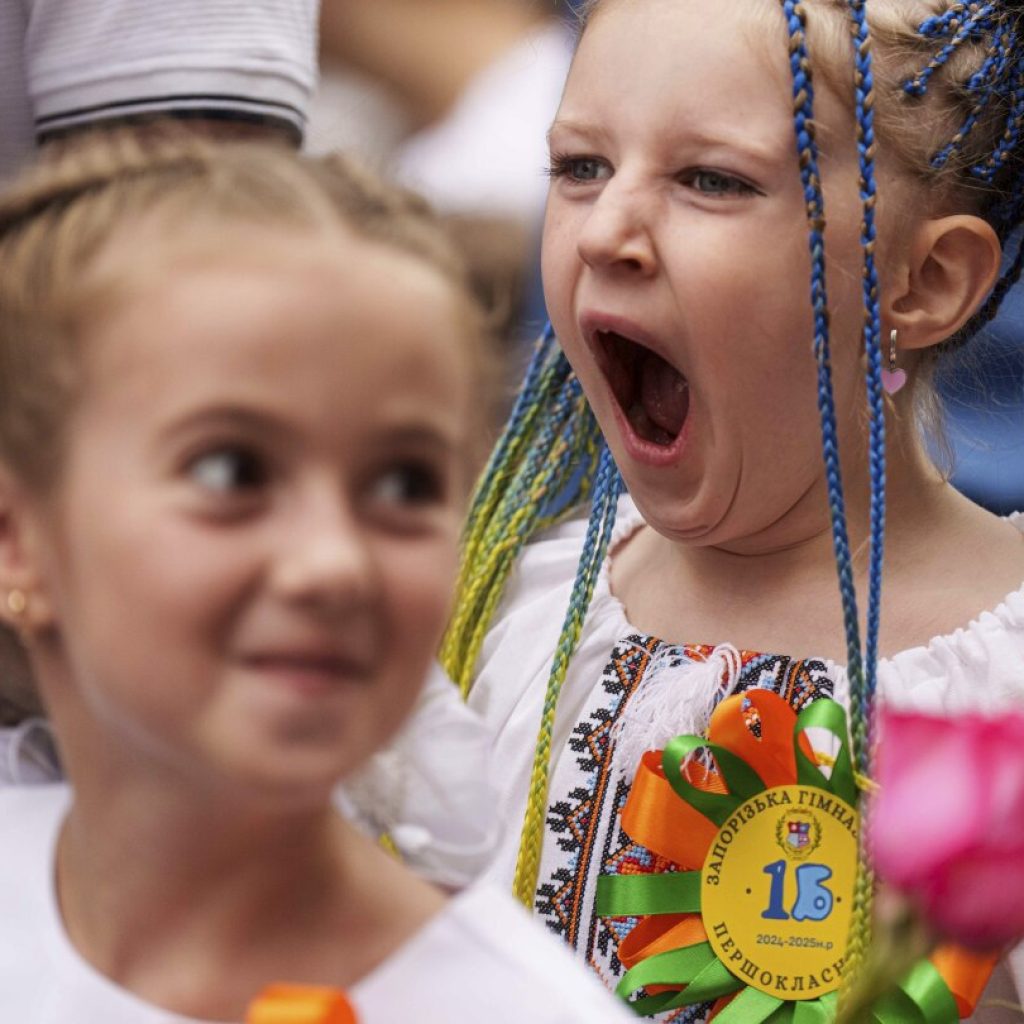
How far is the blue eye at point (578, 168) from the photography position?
1534mm

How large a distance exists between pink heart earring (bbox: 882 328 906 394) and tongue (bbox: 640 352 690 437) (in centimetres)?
18

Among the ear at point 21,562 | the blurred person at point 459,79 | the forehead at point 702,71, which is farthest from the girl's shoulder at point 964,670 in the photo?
the ear at point 21,562

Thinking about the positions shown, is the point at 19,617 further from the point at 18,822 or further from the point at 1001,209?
the point at 1001,209

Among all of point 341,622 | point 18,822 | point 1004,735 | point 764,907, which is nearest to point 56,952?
point 18,822

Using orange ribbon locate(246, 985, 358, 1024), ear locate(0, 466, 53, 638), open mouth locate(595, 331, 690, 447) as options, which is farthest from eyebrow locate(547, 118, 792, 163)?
orange ribbon locate(246, 985, 358, 1024)

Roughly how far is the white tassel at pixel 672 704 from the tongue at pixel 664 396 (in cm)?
22

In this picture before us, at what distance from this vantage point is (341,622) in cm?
79

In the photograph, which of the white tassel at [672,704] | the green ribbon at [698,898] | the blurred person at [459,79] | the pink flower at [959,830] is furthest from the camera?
the blurred person at [459,79]

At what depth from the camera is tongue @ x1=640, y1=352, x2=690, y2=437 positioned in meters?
1.60

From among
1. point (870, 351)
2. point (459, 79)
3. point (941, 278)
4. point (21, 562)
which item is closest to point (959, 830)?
point (21, 562)

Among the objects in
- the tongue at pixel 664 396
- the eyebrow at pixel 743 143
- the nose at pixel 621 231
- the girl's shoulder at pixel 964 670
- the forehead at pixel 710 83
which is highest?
the forehead at pixel 710 83

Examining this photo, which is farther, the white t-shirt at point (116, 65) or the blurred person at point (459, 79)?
the blurred person at point (459, 79)

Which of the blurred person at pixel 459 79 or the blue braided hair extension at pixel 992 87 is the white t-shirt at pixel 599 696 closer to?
the blue braided hair extension at pixel 992 87

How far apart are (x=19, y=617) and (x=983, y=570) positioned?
3.18 feet
